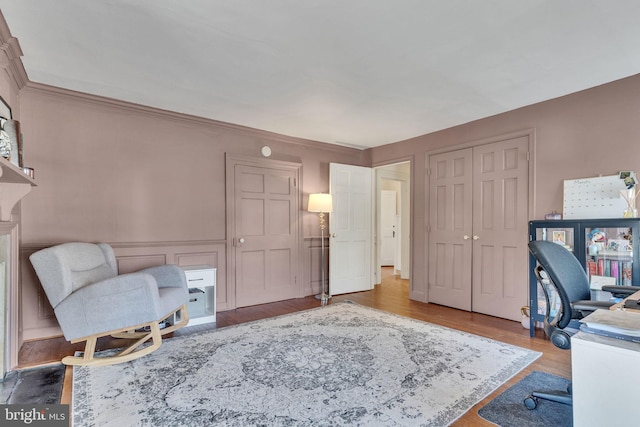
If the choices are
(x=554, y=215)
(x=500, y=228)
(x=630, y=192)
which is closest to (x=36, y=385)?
(x=500, y=228)

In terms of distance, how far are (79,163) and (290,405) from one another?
304cm

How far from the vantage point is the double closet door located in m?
3.68

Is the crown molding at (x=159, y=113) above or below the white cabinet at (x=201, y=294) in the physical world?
above

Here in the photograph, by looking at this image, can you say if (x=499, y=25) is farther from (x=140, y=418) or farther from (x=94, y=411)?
(x=94, y=411)

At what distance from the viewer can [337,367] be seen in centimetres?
250

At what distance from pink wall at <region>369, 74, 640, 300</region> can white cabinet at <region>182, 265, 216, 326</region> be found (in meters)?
3.45

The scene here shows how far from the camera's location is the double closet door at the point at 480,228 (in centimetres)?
368

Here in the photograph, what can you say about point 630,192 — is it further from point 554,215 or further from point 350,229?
point 350,229

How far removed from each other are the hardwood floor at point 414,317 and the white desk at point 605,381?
0.67 meters

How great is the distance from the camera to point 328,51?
7.97 ft

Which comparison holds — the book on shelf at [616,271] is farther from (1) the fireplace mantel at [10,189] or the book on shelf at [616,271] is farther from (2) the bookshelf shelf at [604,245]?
(1) the fireplace mantel at [10,189]

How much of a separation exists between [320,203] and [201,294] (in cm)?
197

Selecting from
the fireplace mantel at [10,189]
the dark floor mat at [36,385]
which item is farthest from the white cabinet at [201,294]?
the fireplace mantel at [10,189]

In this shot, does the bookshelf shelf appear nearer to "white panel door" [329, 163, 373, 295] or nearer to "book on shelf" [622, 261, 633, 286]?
"book on shelf" [622, 261, 633, 286]
